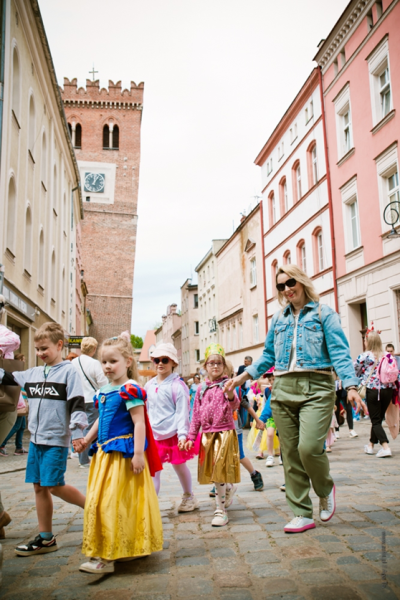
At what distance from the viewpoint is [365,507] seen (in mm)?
5117

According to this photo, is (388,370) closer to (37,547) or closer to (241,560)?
(241,560)

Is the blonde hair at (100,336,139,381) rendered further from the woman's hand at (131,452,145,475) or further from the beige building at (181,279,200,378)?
the beige building at (181,279,200,378)

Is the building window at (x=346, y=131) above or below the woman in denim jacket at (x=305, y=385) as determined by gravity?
above

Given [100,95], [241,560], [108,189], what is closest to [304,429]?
[241,560]

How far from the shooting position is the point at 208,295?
49.0 metres

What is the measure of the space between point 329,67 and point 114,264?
35.4m

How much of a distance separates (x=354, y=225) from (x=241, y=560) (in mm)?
17036

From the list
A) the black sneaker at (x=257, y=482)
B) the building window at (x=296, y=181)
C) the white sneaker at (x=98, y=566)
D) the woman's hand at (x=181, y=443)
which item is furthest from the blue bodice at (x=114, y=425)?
the building window at (x=296, y=181)

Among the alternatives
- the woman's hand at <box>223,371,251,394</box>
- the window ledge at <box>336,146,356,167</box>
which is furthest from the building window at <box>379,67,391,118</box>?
the woman's hand at <box>223,371,251,394</box>

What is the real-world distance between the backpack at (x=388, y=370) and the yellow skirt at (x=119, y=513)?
5763 mm

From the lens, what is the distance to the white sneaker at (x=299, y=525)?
429cm

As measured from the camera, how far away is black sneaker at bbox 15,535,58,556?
13.0 feet

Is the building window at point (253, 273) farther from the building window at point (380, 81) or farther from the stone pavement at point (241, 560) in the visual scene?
the stone pavement at point (241, 560)

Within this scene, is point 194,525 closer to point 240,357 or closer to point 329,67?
point 329,67
